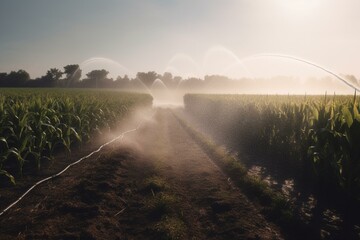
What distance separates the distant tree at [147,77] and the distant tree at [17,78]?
60.7 m

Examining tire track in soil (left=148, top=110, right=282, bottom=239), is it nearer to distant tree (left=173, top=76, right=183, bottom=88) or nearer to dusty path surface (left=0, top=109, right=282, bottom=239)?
dusty path surface (left=0, top=109, right=282, bottom=239)

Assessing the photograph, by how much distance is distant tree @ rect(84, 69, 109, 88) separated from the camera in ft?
335

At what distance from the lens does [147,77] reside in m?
144

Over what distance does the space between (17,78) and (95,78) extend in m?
29.5

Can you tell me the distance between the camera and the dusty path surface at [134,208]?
502 centimetres

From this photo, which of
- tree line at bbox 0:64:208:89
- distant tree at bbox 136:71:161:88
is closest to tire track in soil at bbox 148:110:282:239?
tree line at bbox 0:64:208:89

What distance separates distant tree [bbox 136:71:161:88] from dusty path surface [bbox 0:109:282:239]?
131667 millimetres

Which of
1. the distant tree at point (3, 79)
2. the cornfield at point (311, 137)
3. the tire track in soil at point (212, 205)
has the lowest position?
the tire track in soil at point (212, 205)

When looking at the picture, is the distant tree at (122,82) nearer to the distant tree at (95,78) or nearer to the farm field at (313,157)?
the distant tree at (95,78)

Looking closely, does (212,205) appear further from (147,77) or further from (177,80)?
(177,80)

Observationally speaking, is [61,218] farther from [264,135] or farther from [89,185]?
[264,135]

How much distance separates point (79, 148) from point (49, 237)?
6726mm

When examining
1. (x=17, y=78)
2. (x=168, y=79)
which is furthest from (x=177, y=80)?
(x=17, y=78)

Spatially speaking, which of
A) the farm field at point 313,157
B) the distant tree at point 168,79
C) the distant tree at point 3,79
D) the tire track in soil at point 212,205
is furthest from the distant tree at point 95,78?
the tire track in soil at point 212,205
